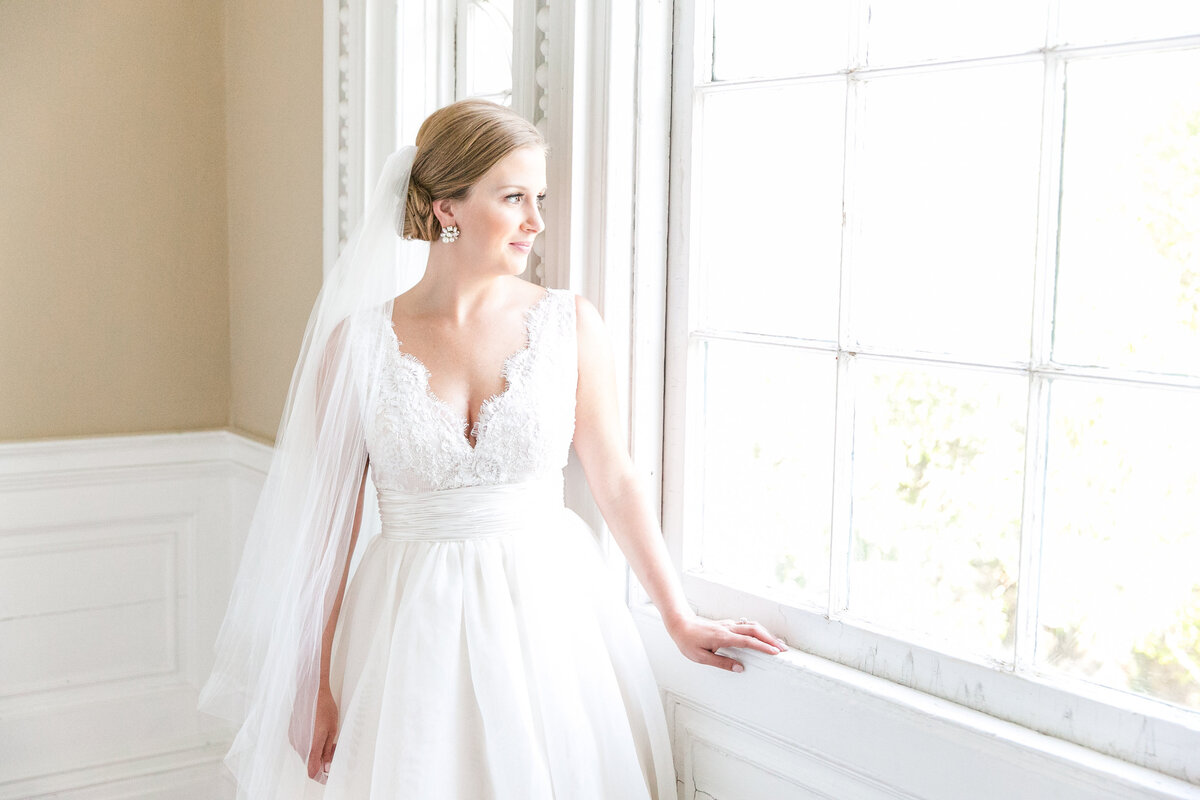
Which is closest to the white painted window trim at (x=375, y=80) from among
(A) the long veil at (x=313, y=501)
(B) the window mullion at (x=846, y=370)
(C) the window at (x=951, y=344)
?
(A) the long veil at (x=313, y=501)

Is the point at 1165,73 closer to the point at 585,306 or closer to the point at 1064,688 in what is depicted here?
the point at 1064,688

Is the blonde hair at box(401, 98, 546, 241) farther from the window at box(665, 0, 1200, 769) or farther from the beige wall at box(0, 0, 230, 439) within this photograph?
the beige wall at box(0, 0, 230, 439)

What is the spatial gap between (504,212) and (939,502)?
765 millimetres

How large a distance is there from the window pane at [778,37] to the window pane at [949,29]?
0.06 m

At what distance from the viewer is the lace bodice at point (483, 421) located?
5.29 feet

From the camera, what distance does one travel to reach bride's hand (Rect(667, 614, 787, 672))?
1599 millimetres

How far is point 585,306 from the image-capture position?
1.71 meters

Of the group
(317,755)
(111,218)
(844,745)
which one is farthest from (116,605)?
(844,745)

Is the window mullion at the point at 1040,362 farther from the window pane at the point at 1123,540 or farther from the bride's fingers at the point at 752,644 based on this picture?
the bride's fingers at the point at 752,644

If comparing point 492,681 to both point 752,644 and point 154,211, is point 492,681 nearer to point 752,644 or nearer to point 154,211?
point 752,644

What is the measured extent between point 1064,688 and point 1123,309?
472mm

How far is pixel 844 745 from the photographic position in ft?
4.93

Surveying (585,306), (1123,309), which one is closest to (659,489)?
(585,306)

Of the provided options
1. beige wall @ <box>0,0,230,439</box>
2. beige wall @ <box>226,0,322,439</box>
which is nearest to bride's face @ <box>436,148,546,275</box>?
beige wall @ <box>226,0,322,439</box>
